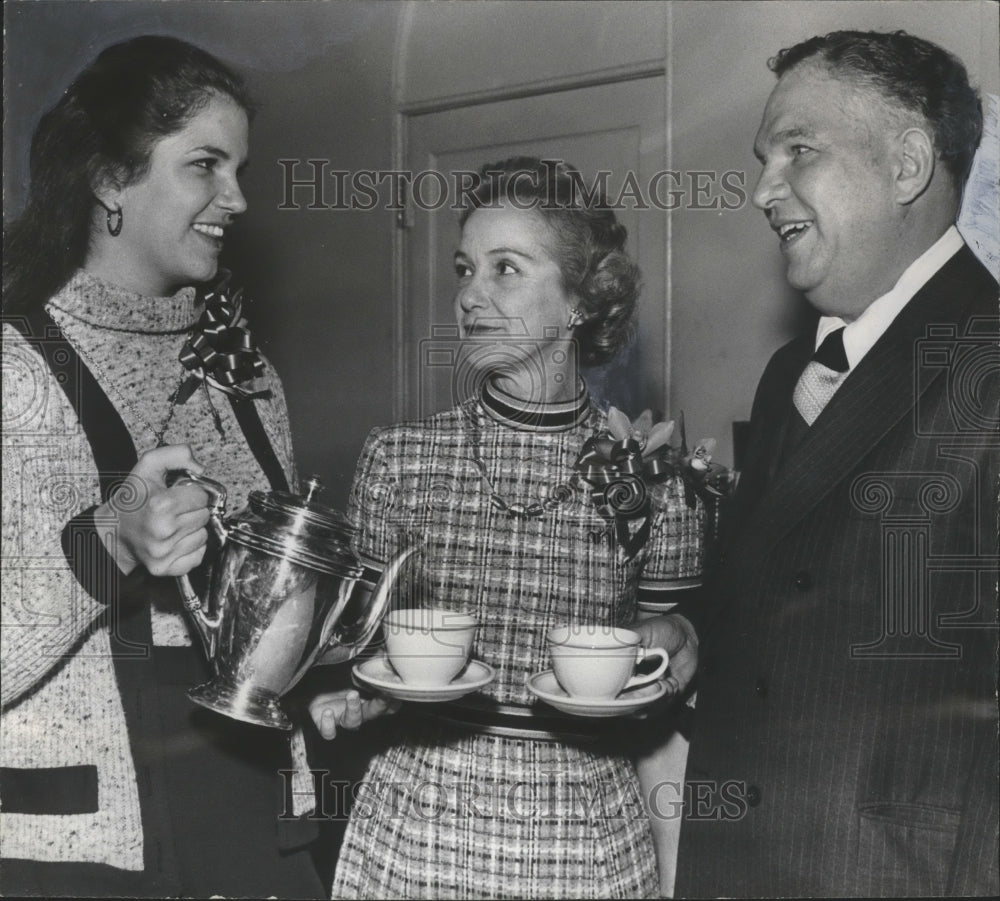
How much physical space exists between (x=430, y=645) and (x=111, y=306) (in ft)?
1.59

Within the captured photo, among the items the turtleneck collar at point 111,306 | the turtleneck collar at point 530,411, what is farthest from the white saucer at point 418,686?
the turtleneck collar at point 111,306

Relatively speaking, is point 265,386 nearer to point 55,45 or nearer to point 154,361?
point 154,361

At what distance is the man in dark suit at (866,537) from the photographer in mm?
996

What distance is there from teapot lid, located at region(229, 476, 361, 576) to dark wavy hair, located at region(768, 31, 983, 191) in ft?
2.16

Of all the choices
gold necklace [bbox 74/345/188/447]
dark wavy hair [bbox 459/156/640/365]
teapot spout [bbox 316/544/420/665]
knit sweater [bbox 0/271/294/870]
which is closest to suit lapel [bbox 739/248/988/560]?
dark wavy hair [bbox 459/156/640/365]

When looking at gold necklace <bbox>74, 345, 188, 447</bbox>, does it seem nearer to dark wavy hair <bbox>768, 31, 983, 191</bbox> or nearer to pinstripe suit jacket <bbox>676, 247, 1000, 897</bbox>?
Result: pinstripe suit jacket <bbox>676, 247, 1000, 897</bbox>

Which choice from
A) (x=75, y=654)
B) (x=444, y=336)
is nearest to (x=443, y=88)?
(x=444, y=336)

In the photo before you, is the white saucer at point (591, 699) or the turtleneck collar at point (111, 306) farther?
the turtleneck collar at point (111, 306)

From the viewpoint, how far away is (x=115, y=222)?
1.03 m

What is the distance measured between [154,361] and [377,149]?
33 centimetres

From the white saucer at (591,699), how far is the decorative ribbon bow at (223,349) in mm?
421

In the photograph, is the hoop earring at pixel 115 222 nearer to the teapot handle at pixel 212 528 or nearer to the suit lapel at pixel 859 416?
the teapot handle at pixel 212 528

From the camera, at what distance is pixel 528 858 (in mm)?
→ 993

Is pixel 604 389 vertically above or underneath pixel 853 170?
underneath
